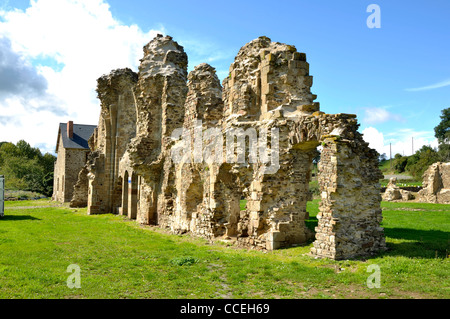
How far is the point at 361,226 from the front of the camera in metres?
9.23

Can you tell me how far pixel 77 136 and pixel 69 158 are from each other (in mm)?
4202

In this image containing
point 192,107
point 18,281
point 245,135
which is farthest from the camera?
point 192,107

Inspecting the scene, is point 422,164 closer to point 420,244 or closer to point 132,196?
point 132,196

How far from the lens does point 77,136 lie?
42719mm

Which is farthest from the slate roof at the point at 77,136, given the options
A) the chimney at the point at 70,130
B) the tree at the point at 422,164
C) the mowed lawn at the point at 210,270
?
the tree at the point at 422,164

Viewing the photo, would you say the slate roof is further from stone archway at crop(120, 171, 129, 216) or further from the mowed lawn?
the mowed lawn

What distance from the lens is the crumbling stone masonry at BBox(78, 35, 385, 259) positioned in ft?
30.4

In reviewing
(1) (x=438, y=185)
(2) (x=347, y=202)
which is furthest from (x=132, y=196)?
(1) (x=438, y=185)

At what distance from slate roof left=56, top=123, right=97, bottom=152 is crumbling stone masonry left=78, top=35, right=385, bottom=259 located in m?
22.7

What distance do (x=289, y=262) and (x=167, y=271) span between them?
291cm

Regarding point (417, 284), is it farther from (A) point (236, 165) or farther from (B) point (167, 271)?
(A) point (236, 165)

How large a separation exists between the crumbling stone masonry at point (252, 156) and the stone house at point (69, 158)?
20522 mm
